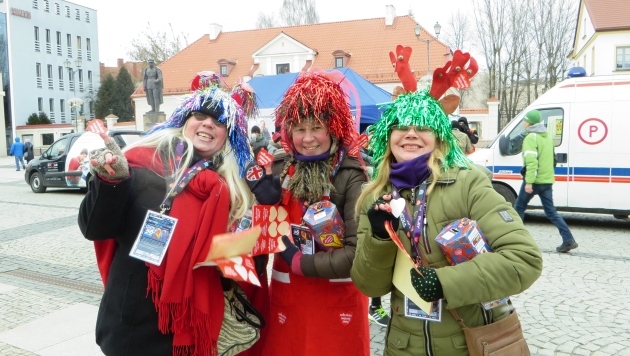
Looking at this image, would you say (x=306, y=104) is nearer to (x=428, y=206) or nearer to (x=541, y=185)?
(x=428, y=206)

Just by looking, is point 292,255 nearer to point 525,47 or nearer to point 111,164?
point 111,164

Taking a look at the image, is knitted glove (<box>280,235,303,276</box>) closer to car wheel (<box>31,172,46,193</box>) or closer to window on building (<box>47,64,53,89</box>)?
car wheel (<box>31,172,46,193</box>)

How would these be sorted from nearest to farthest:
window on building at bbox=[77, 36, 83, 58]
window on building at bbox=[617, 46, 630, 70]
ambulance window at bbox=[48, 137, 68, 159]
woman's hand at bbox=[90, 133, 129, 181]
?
woman's hand at bbox=[90, 133, 129, 181]
ambulance window at bbox=[48, 137, 68, 159]
window on building at bbox=[617, 46, 630, 70]
window on building at bbox=[77, 36, 83, 58]

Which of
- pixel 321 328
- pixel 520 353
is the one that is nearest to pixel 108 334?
pixel 321 328

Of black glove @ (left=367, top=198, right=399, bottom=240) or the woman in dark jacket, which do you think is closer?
black glove @ (left=367, top=198, right=399, bottom=240)

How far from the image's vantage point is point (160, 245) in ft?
6.50

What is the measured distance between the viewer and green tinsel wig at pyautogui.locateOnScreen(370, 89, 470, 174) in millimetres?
1962

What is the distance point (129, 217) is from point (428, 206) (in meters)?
1.16

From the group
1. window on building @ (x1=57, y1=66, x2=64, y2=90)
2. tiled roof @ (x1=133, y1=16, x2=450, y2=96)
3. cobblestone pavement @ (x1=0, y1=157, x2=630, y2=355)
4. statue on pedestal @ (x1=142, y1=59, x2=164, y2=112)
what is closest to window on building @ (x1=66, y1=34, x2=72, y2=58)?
window on building @ (x1=57, y1=66, x2=64, y2=90)

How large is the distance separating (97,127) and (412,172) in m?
1.20

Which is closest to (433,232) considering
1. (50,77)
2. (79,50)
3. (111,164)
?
(111,164)

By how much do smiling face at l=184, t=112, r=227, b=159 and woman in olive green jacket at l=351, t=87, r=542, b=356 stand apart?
2.21 ft

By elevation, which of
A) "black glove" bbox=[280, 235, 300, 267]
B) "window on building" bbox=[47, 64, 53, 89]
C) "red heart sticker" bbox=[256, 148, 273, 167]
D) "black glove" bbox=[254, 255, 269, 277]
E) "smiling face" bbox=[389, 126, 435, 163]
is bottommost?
"black glove" bbox=[254, 255, 269, 277]

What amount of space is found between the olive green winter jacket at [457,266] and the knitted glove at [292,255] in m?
0.35
